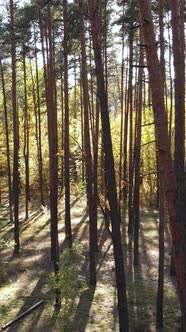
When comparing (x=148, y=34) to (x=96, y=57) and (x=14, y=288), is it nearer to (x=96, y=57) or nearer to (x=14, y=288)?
(x=96, y=57)

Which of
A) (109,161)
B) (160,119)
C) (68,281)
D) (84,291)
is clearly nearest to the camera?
(160,119)

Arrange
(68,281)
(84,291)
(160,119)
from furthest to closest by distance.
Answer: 1. (84,291)
2. (68,281)
3. (160,119)

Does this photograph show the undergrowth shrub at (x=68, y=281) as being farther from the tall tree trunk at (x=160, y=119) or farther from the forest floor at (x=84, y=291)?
the tall tree trunk at (x=160, y=119)

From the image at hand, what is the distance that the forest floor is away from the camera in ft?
34.8

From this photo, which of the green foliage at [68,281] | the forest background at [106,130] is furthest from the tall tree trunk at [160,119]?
the green foliage at [68,281]

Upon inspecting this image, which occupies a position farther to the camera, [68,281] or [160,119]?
[68,281]

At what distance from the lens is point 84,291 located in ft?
41.5

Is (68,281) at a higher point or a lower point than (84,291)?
higher

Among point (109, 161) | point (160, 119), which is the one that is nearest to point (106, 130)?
point (109, 161)

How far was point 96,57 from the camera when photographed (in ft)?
27.7

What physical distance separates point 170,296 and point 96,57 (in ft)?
24.3

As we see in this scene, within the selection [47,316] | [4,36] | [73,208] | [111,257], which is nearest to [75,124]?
[73,208]

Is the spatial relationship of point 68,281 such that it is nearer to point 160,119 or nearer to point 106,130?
point 106,130

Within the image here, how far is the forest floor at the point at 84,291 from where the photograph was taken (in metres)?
10.6
